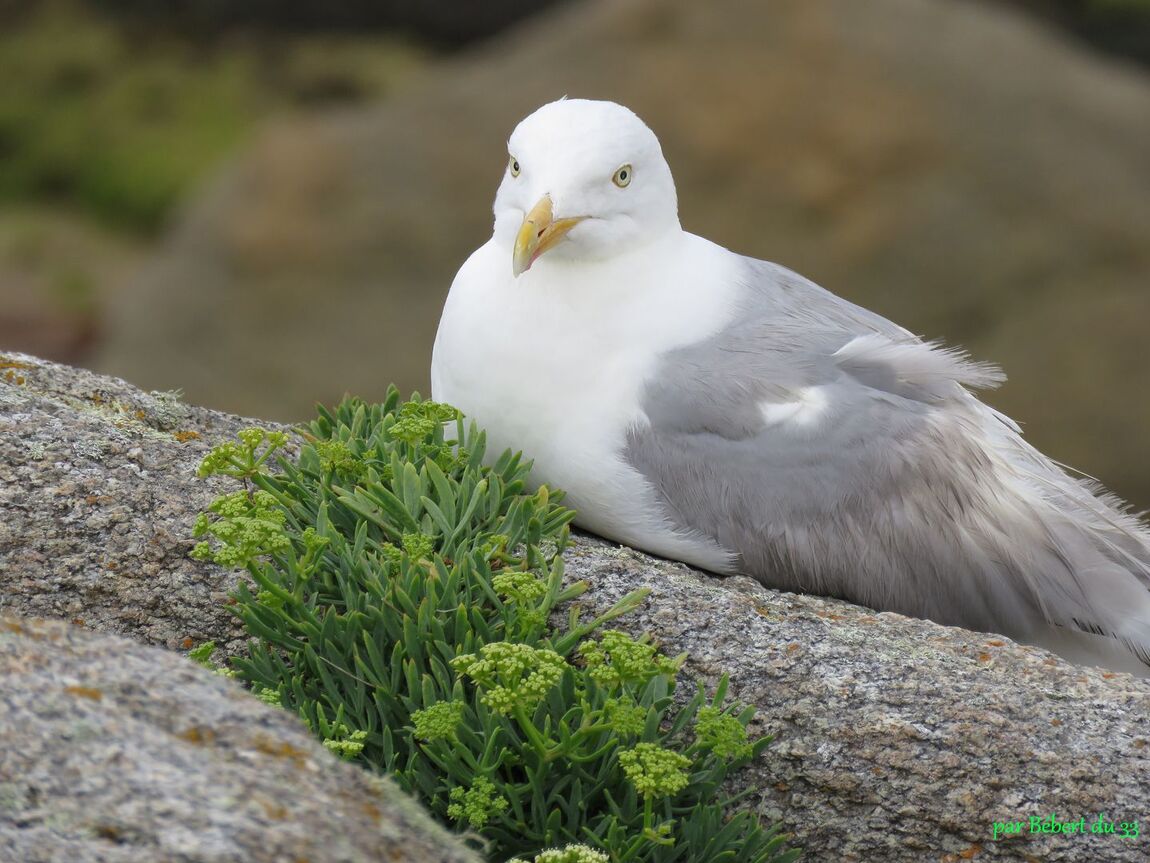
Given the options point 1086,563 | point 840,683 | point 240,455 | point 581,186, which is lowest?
point 840,683

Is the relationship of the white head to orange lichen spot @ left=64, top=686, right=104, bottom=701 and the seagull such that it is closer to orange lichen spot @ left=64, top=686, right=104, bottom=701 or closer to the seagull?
the seagull

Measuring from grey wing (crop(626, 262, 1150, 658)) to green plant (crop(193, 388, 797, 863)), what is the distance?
469 millimetres

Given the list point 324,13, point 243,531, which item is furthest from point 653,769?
point 324,13

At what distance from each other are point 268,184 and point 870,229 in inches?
145

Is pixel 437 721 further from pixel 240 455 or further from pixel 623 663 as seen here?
pixel 240 455

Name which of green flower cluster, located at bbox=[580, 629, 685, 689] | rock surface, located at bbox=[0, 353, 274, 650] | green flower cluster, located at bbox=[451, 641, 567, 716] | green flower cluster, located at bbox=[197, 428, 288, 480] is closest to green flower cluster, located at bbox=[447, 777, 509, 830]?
green flower cluster, located at bbox=[451, 641, 567, 716]

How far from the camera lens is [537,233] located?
12.0 feet

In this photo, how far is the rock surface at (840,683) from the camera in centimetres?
309

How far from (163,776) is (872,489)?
6.88 feet

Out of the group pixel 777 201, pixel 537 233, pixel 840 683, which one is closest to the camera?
pixel 840 683

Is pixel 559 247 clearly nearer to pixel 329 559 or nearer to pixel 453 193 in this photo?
pixel 329 559

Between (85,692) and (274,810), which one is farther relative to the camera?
(85,692)

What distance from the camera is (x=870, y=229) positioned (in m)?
8.41

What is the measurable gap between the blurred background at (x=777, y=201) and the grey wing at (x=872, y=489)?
15.1ft
